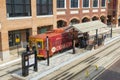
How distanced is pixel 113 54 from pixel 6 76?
1613 centimetres

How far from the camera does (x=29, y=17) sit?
34.0 meters

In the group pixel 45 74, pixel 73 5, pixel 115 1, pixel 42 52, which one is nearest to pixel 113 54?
pixel 42 52

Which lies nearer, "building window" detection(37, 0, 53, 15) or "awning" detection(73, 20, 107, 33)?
"awning" detection(73, 20, 107, 33)

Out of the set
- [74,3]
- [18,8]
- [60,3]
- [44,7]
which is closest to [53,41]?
[18,8]

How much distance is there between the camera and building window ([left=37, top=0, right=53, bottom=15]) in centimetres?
3644

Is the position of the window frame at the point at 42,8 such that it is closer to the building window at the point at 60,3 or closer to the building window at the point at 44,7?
the building window at the point at 44,7

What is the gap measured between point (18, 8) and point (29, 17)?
253 cm

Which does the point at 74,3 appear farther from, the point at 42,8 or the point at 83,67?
the point at 83,67

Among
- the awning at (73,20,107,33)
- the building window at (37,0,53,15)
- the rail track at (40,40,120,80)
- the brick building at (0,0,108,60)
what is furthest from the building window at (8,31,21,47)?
the rail track at (40,40,120,80)

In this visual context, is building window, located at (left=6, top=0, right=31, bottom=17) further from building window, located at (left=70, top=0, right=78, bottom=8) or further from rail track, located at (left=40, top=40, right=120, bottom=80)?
building window, located at (left=70, top=0, right=78, bottom=8)

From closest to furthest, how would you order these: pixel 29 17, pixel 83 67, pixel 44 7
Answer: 1. pixel 83 67
2. pixel 29 17
3. pixel 44 7

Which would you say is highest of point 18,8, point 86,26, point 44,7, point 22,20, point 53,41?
point 44,7

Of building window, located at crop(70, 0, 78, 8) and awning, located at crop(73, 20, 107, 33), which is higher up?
building window, located at crop(70, 0, 78, 8)

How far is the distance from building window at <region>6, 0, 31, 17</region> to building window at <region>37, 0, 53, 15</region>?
8.51ft
